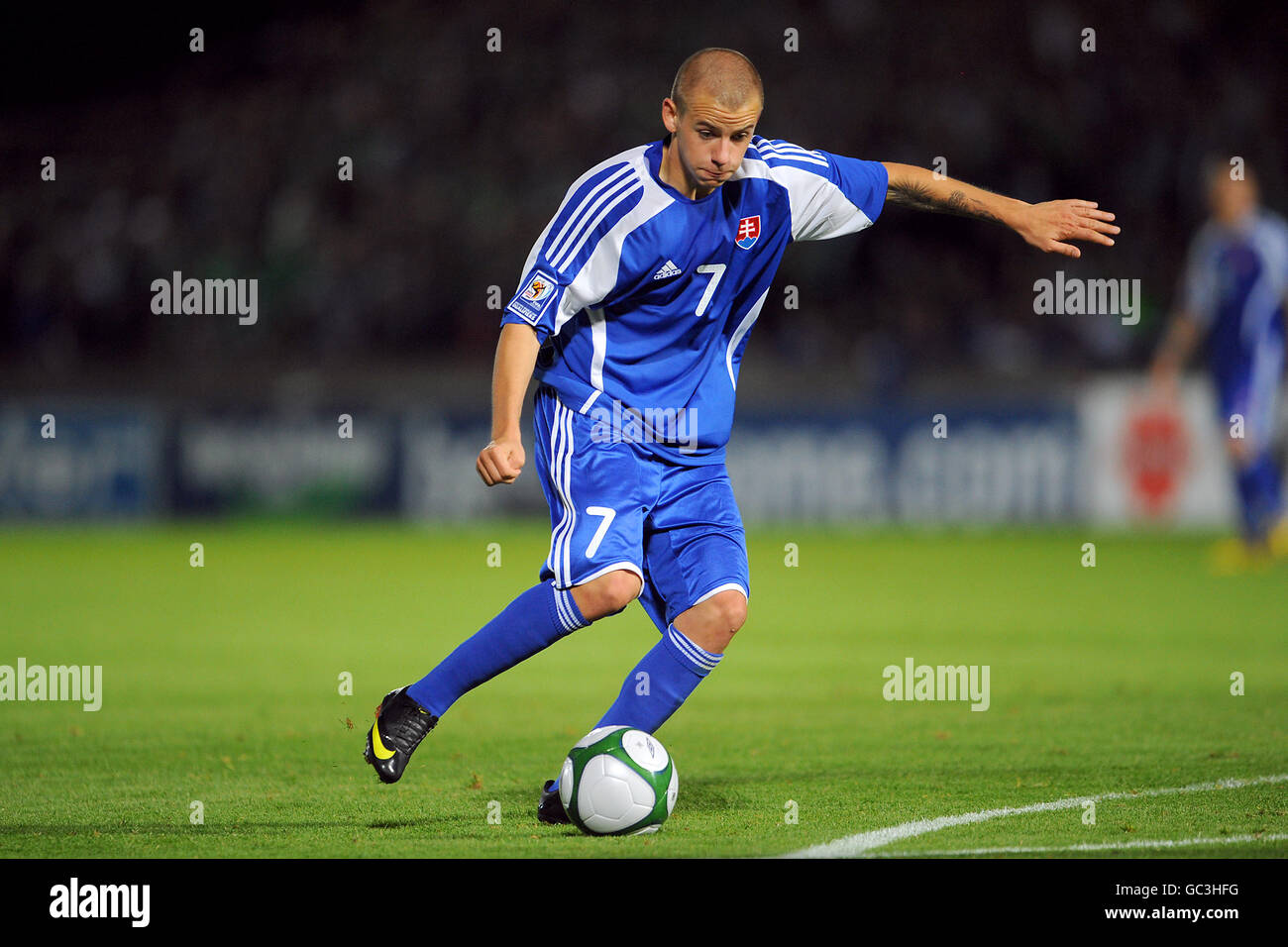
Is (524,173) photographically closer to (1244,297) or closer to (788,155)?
(1244,297)

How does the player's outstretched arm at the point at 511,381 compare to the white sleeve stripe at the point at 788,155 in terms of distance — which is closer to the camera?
the player's outstretched arm at the point at 511,381

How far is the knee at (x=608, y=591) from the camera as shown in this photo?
15.0 ft

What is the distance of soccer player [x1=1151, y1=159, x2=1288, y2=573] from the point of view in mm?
12344

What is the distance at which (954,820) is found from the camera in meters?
4.56

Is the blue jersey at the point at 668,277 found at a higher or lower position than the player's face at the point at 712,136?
lower

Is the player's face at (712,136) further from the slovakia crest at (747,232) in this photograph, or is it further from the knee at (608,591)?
the knee at (608,591)

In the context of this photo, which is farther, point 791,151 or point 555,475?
point 791,151

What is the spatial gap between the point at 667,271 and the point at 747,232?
1.01ft

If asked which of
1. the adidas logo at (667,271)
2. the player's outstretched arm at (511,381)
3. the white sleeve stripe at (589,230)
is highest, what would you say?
the white sleeve stripe at (589,230)

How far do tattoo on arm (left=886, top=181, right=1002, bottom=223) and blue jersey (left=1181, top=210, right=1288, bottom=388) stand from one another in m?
8.14

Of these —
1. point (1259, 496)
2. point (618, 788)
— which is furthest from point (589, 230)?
point (1259, 496)

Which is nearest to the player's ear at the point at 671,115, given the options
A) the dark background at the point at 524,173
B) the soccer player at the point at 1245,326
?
the soccer player at the point at 1245,326

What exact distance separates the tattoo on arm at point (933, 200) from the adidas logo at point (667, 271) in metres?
0.90
